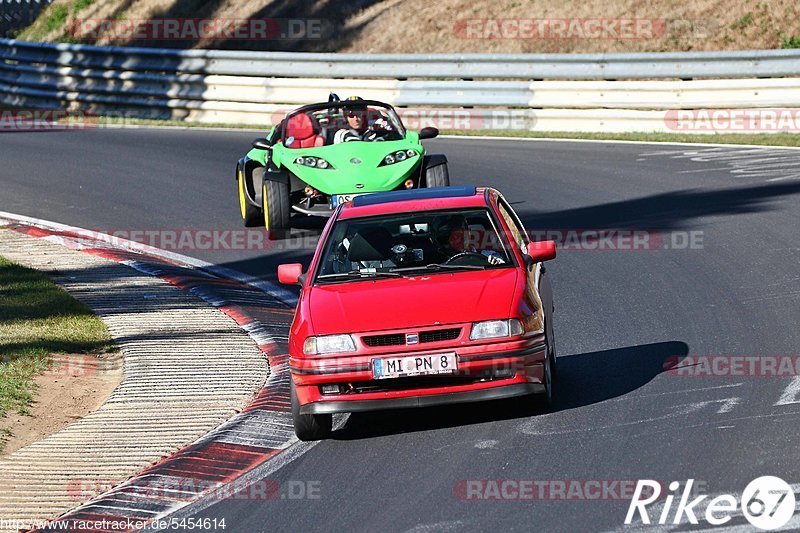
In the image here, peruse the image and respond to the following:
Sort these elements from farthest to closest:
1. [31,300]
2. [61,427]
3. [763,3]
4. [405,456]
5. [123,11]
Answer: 1. [123,11]
2. [763,3]
3. [31,300]
4. [61,427]
5. [405,456]

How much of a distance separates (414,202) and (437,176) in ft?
19.9

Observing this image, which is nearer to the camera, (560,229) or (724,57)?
(560,229)

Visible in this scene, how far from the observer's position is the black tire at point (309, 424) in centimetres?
827

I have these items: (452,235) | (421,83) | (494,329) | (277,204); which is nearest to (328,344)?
(494,329)

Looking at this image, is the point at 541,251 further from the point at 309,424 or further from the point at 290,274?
the point at 309,424

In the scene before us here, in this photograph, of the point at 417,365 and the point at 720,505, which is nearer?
the point at 720,505

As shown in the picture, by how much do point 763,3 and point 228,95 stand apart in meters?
10.7

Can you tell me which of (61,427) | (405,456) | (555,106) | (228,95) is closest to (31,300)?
(61,427)

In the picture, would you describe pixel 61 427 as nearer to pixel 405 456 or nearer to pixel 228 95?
pixel 405 456

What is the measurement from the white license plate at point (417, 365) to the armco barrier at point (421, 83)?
14.8m

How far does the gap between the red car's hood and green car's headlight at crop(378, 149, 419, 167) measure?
682 centimetres

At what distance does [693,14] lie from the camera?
27.3 m

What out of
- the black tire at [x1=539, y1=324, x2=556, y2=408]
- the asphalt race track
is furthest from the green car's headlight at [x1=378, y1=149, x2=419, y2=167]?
the black tire at [x1=539, y1=324, x2=556, y2=408]

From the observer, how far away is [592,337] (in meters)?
10.5
